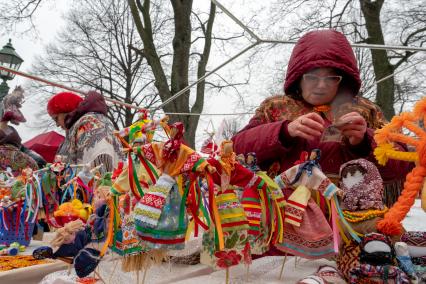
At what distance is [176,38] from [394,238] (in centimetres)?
411

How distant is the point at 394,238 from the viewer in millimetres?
842

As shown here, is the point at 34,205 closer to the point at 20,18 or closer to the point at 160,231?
the point at 160,231

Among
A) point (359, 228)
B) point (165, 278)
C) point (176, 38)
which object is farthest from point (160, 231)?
point (176, 38)

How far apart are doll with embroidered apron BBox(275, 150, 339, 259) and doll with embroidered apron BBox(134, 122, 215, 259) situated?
0.89ft

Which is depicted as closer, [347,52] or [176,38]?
[347,52]

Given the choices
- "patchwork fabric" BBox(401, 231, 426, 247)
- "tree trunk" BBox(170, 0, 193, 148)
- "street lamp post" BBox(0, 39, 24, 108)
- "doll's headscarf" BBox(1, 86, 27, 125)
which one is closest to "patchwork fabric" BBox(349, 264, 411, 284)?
"patchwork fabric" BBox(401, 231, 426, 247)

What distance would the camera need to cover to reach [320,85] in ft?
3.49

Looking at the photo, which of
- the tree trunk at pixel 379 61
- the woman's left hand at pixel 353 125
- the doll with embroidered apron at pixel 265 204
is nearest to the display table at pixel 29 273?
the doll with embroidered apron at pixel 265 204

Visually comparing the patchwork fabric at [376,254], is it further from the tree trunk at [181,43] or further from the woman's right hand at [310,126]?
the tree trunk at [181,43]

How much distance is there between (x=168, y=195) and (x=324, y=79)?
23.8 inches

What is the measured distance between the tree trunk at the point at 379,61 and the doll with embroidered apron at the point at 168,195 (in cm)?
354

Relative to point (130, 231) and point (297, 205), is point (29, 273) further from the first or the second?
point (297, 205)

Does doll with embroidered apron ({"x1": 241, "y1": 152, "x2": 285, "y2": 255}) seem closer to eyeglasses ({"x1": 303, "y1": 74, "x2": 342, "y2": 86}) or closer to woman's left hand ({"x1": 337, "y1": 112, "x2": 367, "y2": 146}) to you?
woman's left hand ({"x1": 337, "y1": 112, "x2": 367, "y2": 146})

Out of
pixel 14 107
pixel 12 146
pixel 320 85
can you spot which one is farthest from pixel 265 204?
pixel 14 107
